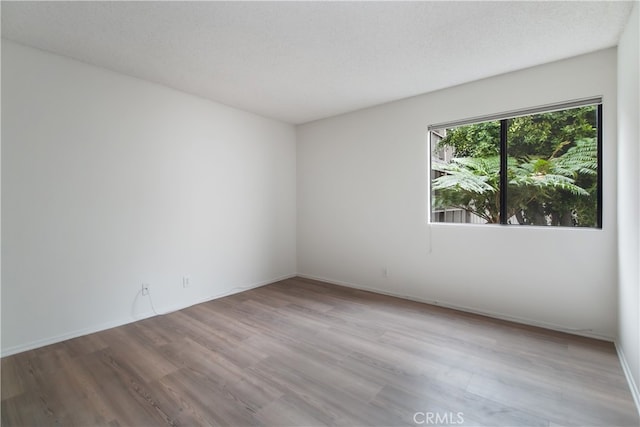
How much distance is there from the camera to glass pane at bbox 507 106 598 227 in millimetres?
2668

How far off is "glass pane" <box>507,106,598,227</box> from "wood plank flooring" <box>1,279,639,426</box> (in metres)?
1.12

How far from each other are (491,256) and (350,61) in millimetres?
2437

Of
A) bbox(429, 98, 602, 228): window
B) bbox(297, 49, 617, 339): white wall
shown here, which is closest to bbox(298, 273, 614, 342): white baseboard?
bbox(297, 49, 617, 339): white wall

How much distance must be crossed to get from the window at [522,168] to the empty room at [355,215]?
2 centimetres

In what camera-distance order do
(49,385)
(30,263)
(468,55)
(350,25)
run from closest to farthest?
(49,385)
(350,25)
(30,263)
(468,55)

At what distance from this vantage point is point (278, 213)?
182 inches

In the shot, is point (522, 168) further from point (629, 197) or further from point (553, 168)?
point (629, 197)

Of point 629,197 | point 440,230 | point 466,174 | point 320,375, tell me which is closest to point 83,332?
point 320,375

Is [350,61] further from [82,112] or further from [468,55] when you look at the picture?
[82,112]

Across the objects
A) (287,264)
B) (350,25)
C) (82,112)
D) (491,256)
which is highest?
(350,25)

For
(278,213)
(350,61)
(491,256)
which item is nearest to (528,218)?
(491,256)

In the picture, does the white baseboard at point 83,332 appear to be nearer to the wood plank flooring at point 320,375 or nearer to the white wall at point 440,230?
the wood plank flooring at point 320,375

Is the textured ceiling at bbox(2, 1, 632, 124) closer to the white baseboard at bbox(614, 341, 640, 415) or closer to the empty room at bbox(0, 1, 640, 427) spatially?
the empty room at bbox(0, 1, 640, 427)

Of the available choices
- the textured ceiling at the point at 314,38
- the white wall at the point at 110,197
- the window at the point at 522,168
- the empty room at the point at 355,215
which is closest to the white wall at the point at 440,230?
the empty room at the point at 355,215
